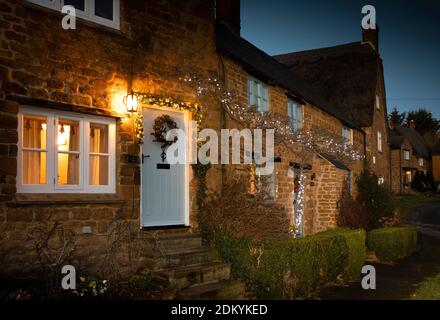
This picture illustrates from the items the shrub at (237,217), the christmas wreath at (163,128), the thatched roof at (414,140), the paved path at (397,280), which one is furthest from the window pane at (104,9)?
the thatched roof at (414,140)

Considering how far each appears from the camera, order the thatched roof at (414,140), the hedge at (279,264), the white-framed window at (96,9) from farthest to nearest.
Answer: the thatched roof at (414,140) → the hedge at (279,264) → the white-framed window at (96,9)

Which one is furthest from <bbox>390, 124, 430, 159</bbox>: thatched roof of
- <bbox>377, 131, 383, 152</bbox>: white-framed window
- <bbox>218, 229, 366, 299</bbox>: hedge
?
<bbox>218, 229, 366, 299</bbox>: hedge

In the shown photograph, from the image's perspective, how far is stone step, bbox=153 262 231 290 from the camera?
7430 mm

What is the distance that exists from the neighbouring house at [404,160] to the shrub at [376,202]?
25263mm

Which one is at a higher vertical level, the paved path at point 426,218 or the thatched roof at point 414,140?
the thatched roof at point 414,140

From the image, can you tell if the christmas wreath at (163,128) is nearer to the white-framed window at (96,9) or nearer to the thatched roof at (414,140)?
the white-framed window at (96,9)

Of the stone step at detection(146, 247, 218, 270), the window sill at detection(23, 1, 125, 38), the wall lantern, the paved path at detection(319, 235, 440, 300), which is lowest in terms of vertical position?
the paved path at detection(319, 235, 440, 300)

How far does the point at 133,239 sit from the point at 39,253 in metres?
1.68

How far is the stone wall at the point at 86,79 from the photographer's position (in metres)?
6.67

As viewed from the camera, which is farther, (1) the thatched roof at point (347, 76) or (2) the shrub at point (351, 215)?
(1) the thatched roof at point (347, 76)

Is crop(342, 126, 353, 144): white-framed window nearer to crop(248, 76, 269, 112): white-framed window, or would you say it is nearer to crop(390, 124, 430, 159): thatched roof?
crop(248, 76, 269, 112): white-framed window

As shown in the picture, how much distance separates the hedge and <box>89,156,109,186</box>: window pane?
2.43m

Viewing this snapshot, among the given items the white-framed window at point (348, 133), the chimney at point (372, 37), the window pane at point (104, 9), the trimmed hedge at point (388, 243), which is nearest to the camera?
the window pane at point (104, 9)
